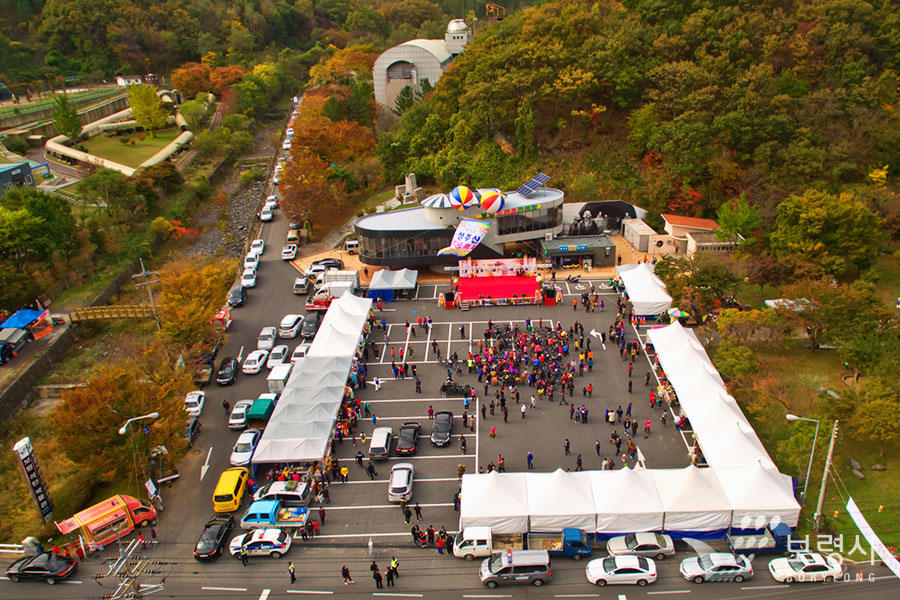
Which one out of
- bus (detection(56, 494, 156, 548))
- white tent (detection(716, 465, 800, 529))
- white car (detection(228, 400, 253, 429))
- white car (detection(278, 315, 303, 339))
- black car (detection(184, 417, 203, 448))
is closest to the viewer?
white tent (detection(716, 465, 800, 529))

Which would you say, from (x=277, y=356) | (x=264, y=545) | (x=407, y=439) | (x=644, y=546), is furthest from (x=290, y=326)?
(x=644, y=546)

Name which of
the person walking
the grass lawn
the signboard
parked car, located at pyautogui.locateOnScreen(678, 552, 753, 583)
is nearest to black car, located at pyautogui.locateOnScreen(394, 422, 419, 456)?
the person walking

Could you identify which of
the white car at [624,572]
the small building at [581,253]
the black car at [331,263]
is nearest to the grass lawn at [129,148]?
the black car at [331,263]

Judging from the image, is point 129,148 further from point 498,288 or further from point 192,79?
point 498,288

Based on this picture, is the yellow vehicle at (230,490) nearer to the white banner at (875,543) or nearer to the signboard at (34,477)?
the signboard at (34,477)

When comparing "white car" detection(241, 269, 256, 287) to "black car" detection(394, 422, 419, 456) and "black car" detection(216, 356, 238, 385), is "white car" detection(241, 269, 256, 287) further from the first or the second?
"black car" detection(394, 422, 419, 456)
